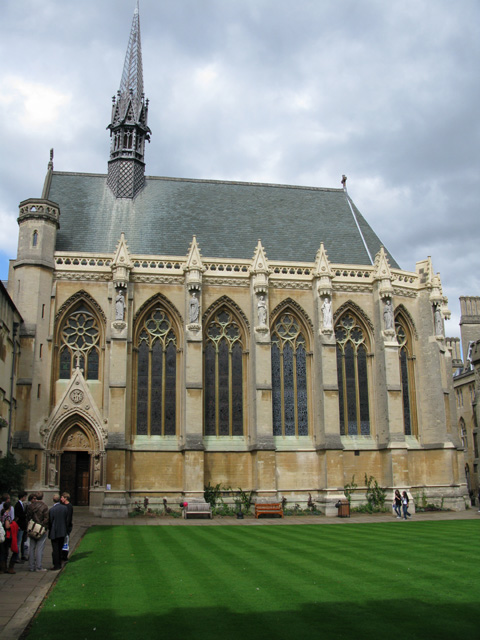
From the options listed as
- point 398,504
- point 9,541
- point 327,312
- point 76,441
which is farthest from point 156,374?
point 9,541

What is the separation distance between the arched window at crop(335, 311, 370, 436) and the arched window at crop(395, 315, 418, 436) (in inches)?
92.5

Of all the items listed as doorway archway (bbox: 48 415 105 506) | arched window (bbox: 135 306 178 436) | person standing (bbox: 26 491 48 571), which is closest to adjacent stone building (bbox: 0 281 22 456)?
doorway archway (bbox: 48 415 105 506)

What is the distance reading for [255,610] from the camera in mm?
10266

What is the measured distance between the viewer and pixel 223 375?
34656 mm

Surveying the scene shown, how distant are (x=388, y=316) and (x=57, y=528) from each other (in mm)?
24217

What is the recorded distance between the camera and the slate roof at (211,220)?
37250mm

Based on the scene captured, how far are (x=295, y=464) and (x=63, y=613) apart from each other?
943 inches

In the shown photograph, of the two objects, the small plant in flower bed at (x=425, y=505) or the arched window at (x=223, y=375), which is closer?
the small plant in flower bed at (x=425, y=505)

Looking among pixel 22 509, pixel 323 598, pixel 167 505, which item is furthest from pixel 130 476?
pixel 323 598

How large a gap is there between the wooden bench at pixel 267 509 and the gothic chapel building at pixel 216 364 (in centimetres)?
87

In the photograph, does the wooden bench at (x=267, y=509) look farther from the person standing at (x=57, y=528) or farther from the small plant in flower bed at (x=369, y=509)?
the person standing at (x=57, y=528)

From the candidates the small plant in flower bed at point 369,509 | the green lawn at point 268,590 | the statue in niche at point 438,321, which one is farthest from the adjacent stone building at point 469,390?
the green lawn at point 268,590

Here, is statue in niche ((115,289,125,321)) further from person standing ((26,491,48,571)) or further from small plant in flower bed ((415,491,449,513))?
small plant in flower bed ((415,491,449,513))

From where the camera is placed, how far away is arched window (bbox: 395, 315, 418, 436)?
1436 inches
